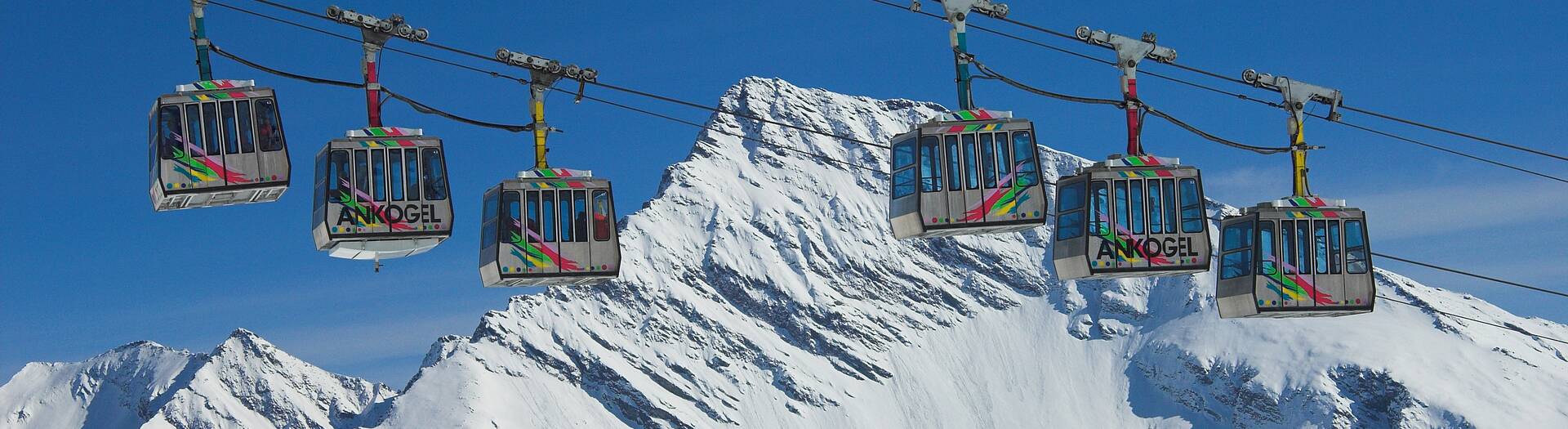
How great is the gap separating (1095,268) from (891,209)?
14.3 ft

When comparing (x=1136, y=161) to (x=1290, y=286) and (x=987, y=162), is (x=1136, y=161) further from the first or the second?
(x=1290, y=286)

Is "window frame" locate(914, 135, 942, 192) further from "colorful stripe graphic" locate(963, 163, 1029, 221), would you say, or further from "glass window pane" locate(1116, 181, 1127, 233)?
"glass window pane" locate(1116, 181, 1127, 233)

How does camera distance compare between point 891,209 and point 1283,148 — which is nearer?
point 891,209

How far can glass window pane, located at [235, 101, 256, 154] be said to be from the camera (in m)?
42.5

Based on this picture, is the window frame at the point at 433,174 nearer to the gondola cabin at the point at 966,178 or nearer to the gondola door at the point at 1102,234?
the gondola cabin at the point at 966,178

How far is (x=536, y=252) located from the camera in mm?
44469

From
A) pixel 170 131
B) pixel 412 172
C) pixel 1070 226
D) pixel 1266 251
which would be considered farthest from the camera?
pixel 1266 251

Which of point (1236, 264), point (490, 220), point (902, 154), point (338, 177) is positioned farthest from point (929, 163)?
point (338, 177)

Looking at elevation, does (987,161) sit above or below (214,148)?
below

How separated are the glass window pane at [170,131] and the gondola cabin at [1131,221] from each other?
17.8 m

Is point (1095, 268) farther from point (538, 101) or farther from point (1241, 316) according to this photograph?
point (538, 101)

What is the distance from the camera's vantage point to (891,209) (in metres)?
44.6

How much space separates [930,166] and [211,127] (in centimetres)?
1439

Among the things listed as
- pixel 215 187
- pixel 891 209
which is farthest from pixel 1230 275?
pixel 215 187
